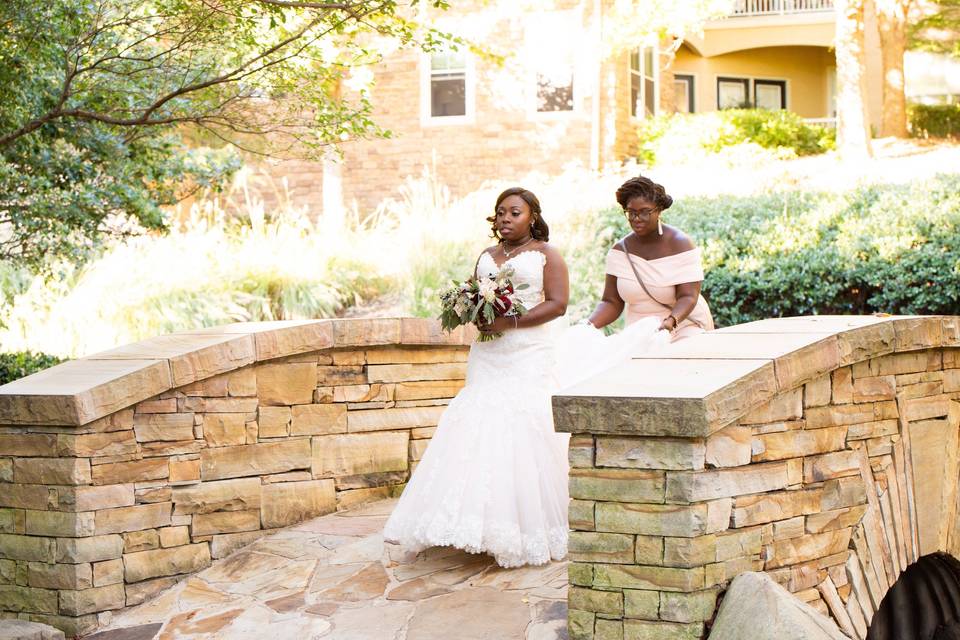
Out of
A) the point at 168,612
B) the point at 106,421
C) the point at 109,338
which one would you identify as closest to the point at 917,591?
the point at 168,612

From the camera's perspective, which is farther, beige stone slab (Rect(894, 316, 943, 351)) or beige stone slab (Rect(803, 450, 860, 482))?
beige stone slab (Rect(894, 316, 943, 351))

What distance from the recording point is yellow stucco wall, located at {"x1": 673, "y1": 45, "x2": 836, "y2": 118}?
28406 mm

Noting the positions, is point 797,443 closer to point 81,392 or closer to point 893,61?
point 81,392

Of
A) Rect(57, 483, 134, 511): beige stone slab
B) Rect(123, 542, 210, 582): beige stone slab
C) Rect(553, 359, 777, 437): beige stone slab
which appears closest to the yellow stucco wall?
Rect(123, 542, 210, 582): beige stone slab

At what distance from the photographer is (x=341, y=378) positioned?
22.6ft

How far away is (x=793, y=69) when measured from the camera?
29453 millimetres

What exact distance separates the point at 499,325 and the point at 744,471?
185 centimetres

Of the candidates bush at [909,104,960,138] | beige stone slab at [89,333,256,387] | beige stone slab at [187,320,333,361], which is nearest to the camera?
beige stone slab at [89,333,256,387]

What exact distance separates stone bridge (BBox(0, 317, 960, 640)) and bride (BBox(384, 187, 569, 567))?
3.52ft

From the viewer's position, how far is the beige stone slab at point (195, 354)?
19.3ft

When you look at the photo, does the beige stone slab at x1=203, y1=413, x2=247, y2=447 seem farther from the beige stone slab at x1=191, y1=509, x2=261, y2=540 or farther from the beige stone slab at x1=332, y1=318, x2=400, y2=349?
the beige stone slab at x1=332, y1=318, x2=400, y2=349

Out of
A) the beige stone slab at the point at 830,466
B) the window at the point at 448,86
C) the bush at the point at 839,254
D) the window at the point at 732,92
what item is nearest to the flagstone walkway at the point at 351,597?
the beige stone slab at the point at 830,466

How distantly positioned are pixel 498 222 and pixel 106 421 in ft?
7.63

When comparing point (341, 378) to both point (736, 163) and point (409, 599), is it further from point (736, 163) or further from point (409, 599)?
point (736, 163)
